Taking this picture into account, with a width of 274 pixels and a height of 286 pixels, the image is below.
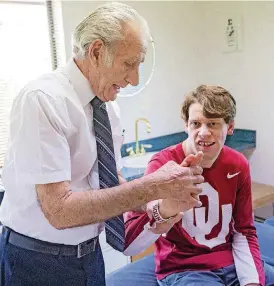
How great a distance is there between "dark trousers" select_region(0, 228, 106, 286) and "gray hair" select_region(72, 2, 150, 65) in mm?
594

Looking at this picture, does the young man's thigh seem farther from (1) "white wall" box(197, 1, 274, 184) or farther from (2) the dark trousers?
(1) "white wall" box(197, 1, 274, 184)

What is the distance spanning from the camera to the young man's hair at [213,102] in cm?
148

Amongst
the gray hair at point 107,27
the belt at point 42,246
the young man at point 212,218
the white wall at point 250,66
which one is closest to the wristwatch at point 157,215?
the young man at point 212,218

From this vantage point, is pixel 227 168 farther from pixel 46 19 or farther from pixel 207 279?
pixel 46 19

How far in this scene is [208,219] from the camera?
1520 mm

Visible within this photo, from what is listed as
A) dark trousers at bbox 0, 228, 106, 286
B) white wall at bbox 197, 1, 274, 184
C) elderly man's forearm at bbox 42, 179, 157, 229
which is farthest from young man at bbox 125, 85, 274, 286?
white wall at bbox 197, 1, 274, 184

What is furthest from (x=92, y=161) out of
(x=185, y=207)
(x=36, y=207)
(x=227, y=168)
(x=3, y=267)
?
(x=227, y=168)

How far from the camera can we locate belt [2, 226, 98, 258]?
3.59ft

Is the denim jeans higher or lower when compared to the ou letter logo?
lower

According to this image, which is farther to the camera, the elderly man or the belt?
the belt

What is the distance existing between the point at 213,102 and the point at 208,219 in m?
0.47

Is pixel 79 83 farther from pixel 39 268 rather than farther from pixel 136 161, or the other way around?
pixel 136 161

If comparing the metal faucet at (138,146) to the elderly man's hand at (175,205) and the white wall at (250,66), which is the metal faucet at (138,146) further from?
the elderly man's hand at (175,205)

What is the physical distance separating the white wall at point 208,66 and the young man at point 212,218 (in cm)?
138
